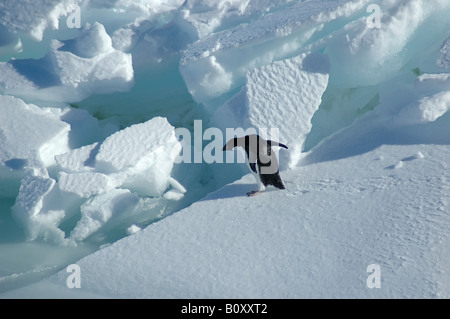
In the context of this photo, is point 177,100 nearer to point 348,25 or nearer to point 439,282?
point 348,25

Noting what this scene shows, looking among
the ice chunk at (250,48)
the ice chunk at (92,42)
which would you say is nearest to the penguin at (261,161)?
the ice chunk at (250,48)

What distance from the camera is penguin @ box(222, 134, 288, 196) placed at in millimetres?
2156

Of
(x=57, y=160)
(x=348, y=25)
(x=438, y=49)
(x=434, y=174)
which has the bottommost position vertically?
(x=434, y=174)

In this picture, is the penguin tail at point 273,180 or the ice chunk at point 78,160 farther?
the ice chunk at point 78,160

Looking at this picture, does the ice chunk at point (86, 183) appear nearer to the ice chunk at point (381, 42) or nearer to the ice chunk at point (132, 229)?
the ice chunk at point (132, 229)

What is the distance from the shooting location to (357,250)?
5.76ft

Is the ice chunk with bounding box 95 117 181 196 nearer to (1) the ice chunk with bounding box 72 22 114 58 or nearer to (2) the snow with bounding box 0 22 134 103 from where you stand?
(2) the snow with bounding box 0 22 134 103

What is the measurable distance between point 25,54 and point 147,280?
7.48 feet

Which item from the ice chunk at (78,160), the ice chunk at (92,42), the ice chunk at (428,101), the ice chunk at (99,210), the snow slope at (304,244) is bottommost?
the snow slope at (304,244)

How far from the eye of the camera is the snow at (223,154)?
178 centimetres

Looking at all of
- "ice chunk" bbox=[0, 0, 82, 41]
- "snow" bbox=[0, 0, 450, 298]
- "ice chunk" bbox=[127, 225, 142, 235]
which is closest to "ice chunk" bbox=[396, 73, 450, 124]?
"snow" bbox=[0, 0, 450, 298]

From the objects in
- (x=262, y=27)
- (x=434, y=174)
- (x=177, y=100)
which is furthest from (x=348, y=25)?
(x=177, y=100)

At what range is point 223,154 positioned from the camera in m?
2.59
